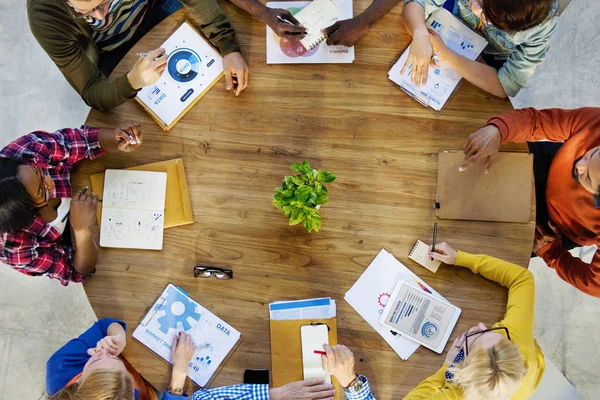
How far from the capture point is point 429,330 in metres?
1.74

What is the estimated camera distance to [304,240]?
180cm

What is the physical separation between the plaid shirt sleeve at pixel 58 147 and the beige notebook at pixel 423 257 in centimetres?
115

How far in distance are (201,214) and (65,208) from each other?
0.51 metres

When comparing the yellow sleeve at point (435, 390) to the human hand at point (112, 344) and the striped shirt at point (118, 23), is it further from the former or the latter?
the striped shirt at point (118, 23)

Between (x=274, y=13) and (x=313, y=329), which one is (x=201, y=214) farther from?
(x=274, y=13)

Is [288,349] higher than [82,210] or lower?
lower

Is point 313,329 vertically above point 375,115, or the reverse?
point 375,115

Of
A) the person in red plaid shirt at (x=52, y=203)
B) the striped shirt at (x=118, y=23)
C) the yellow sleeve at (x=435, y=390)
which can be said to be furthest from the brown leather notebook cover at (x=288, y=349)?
the striped shirt at (x=118, y=23)

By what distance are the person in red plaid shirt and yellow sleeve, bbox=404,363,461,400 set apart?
117cm

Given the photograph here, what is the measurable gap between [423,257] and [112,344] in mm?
1079

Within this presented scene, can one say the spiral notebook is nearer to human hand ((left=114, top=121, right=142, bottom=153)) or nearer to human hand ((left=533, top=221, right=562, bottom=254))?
human hand ((left=114, top=121, right=142, bottom=153))

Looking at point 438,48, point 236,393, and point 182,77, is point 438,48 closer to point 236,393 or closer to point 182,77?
point 182,77

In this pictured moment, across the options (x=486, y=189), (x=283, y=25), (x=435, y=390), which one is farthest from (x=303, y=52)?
(x=435, y=390)

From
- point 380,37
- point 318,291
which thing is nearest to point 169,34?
point 380,37
